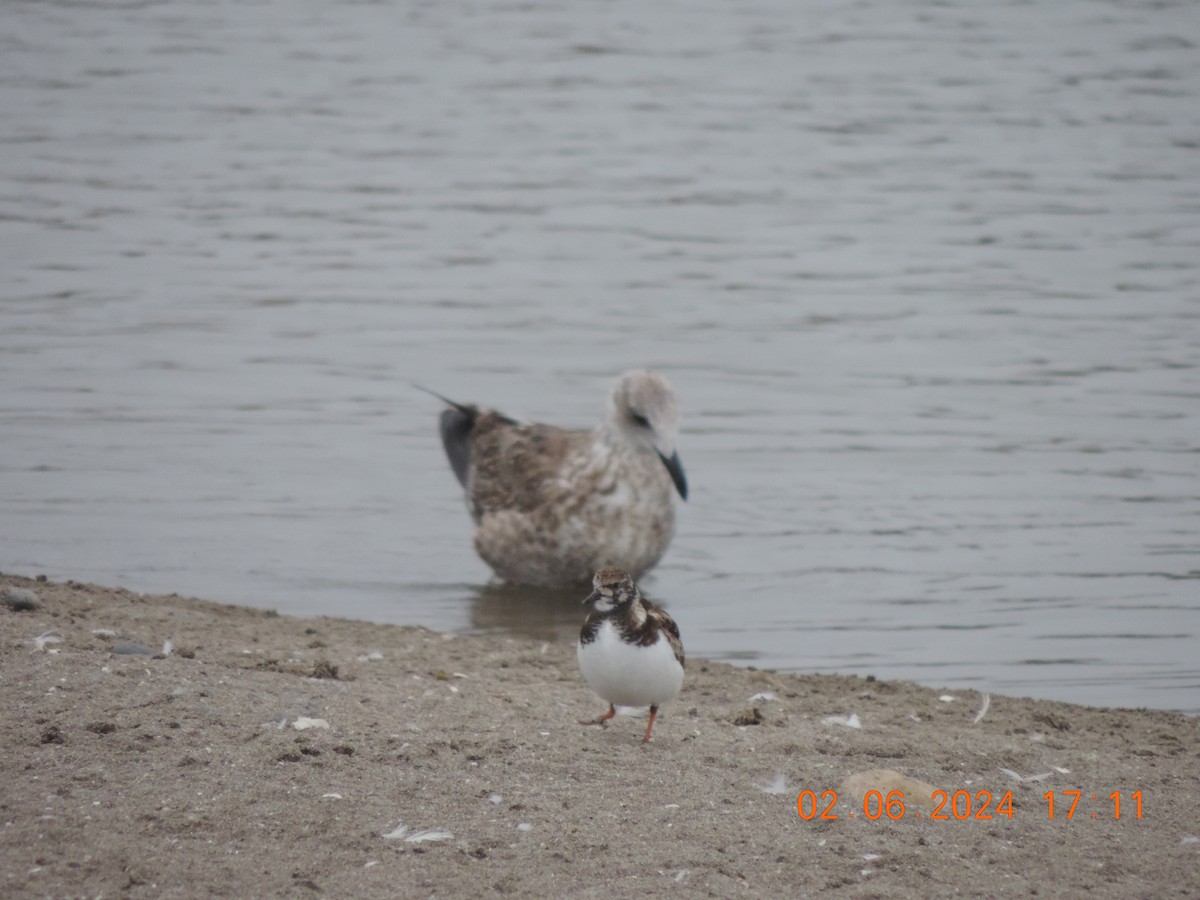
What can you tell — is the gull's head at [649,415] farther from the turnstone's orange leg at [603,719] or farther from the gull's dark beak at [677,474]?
the turnstone's orange leg at [603,719]

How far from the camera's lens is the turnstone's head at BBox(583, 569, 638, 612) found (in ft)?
19.3

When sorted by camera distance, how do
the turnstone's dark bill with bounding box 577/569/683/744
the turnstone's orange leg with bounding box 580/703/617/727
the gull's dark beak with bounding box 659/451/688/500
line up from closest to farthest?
the turnstone's dark bill with bounding box 577/569/683/744
the turnstone's orange leg with bounding box 580/703/617/727
the gull's dark beak with bounding box 659/451/688/500

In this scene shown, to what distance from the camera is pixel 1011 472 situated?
11.0 metres

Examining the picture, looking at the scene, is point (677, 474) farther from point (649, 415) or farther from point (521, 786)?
point (521, 786)

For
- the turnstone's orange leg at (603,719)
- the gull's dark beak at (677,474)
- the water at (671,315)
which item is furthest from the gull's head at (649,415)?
the turnstone's orange leg at (603,719)

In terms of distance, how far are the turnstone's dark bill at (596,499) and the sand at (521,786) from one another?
7.48 ft

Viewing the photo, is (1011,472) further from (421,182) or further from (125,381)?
(421,182)

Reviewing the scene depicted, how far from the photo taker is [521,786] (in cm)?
546

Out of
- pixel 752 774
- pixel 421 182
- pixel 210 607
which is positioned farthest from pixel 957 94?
pixel 752 774
